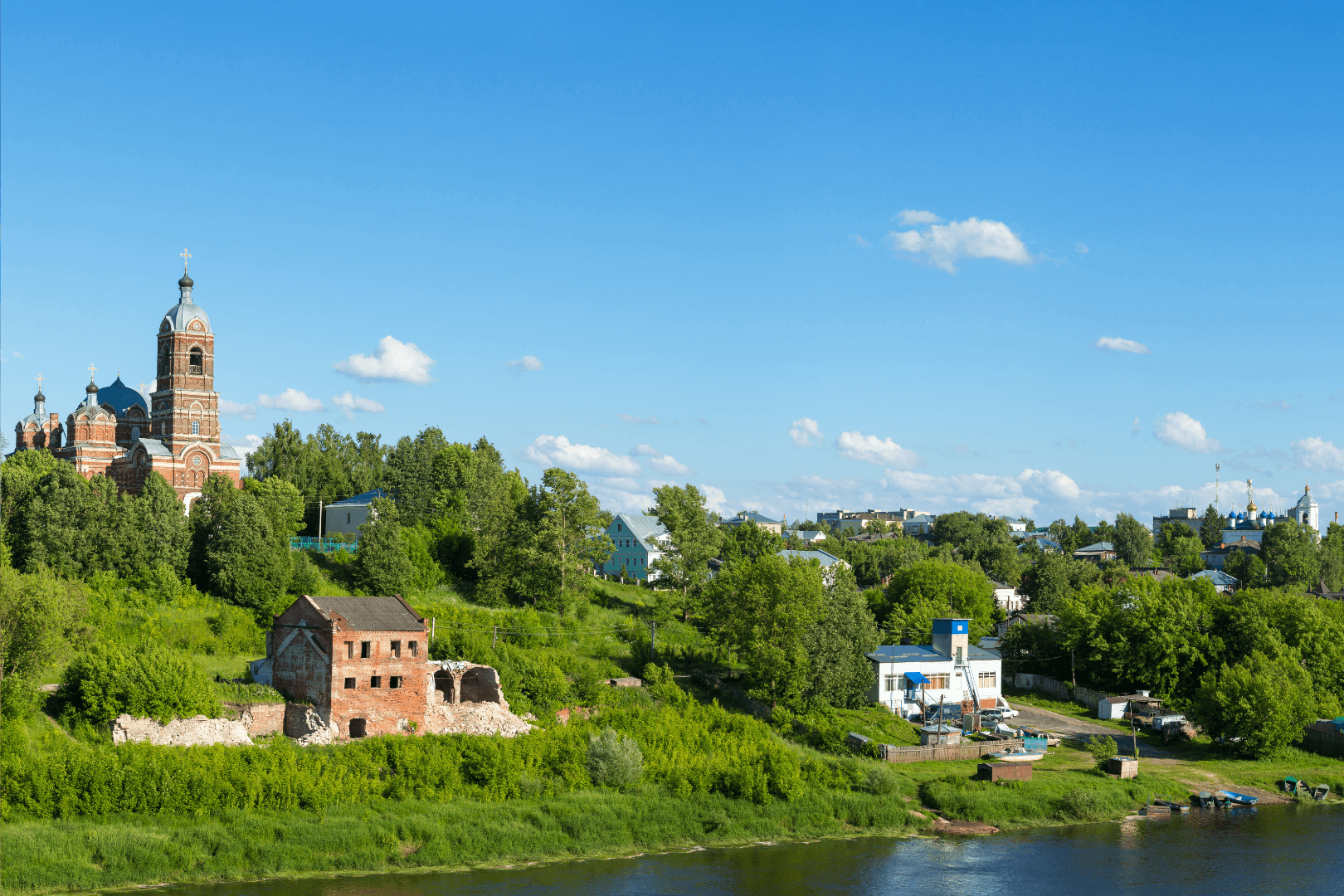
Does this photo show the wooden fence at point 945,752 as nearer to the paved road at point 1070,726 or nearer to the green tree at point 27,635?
the paved road at point 1070,726

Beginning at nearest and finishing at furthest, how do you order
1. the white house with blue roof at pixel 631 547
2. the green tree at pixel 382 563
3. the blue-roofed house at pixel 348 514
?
1. the green tree at pixel 382 563
2. the blue-roofed house at pixel 348 514
3. the white house with blue roof at pixel 631 547

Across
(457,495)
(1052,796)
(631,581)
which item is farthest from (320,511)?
(1052,796)

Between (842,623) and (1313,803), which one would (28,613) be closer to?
(842,623)

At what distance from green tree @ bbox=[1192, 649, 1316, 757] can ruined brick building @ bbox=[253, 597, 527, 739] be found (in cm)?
3295

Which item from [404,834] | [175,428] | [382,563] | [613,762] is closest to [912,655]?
[613,762]

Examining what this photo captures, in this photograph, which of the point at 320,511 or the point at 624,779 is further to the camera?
the point at 320,511

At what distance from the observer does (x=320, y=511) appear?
86.2 metres

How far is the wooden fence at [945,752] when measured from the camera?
53.5 metres

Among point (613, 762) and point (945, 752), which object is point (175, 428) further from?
point (945, 752)

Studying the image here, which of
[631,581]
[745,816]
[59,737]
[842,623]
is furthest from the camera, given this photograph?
[631,581]

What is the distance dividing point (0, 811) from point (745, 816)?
2480 cm

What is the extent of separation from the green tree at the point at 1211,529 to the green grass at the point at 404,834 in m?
154

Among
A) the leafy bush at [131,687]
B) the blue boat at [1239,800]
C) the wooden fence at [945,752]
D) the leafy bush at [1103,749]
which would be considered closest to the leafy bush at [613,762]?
the wooden fence at [945,752]

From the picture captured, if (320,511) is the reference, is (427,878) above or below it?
below
